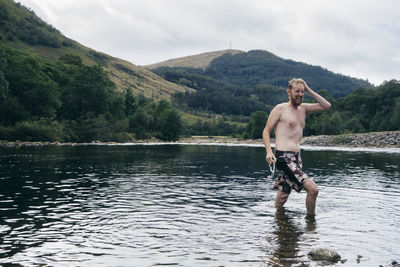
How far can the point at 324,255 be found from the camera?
7.50 meters

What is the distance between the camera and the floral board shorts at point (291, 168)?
10891 mm

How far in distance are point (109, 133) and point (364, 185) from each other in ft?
270

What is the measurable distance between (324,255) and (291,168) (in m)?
3.75

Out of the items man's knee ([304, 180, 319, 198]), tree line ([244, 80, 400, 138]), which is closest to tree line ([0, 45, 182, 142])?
tree line ([244, 80, 400, 138])

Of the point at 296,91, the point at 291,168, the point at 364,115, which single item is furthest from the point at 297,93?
the point at 364,115

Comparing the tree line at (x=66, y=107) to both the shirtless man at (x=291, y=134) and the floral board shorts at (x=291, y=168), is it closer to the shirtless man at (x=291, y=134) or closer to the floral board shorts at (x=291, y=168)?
the shirtless man at (x=291, y=134)

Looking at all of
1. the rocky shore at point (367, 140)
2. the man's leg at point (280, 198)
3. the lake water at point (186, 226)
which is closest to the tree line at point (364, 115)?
the rocky shore at point (367, 140)

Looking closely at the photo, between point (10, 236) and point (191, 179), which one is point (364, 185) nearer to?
point (191, 179)

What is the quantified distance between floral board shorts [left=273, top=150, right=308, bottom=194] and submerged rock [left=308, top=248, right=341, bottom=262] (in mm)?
3313

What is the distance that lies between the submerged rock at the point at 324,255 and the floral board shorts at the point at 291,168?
3.31m

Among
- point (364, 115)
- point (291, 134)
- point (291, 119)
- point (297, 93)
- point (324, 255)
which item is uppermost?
point (364, 115)

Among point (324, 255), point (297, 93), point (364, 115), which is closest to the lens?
point (324, 255)

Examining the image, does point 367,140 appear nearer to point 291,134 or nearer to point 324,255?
point 291,134

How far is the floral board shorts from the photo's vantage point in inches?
429
